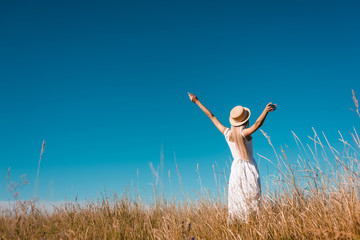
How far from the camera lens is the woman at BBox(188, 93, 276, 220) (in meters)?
4.14

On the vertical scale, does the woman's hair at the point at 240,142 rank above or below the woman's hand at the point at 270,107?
below

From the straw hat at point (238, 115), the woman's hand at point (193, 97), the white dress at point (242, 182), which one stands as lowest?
the white dress at point (242, 182)

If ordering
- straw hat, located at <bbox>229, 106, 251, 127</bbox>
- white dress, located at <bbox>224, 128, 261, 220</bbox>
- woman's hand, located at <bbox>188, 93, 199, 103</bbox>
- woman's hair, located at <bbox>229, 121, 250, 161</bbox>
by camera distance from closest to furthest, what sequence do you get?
white dress, located at <bbox>224, 128, 261, 220</bbox> → woman's hair, located at <bbox>229, 121, 250, 161</bbox> → straw hat, located at <bbox>229, 106, 251, 127</bbox> → woman's hand, located at <bbox>188, 93, 199, 103</bbox>

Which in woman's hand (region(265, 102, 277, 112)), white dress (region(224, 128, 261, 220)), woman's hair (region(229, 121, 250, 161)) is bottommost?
white dress (region(224, 128, 261, 220))

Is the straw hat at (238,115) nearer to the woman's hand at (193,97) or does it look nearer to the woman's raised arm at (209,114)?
the woman's raised arm at (209,114)

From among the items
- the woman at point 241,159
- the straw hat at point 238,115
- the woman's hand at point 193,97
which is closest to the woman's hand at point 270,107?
the woman at point 241,159

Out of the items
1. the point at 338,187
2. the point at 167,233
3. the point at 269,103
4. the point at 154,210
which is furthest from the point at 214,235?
the point at 154,210

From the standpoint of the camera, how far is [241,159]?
4.62m

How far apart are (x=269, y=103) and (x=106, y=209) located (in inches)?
133

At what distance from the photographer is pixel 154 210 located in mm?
5480

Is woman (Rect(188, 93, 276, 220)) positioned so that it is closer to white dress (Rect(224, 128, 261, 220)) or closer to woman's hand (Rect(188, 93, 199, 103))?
white dress (Rect(224, 128, 261, 220))

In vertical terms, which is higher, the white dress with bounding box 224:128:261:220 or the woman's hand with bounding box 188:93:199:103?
the woman's hand with bounding box 188:93:199:103

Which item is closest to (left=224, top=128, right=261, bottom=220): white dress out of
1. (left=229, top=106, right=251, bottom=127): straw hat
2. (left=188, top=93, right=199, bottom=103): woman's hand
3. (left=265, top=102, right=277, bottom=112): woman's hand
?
(left=229, top=106, right=251, bottom=127): straw hat

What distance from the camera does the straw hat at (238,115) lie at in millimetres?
4727
